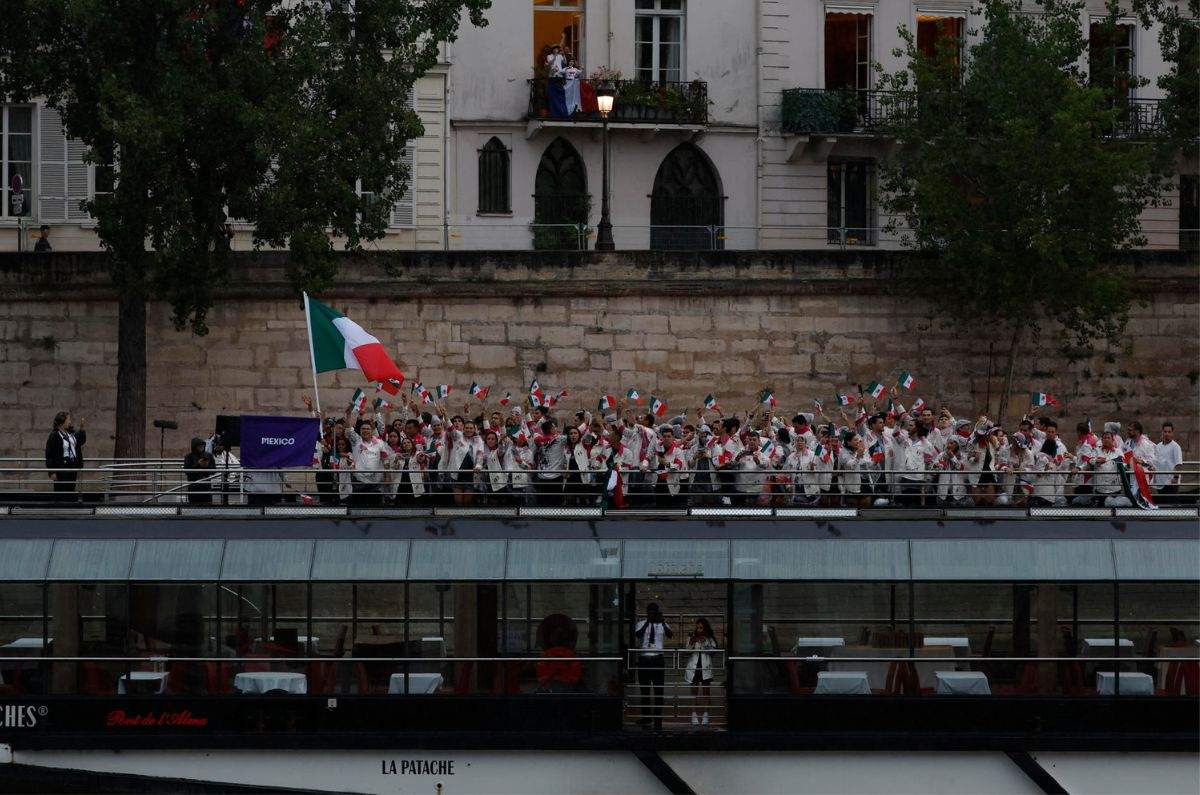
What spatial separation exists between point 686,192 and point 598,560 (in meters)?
21.2

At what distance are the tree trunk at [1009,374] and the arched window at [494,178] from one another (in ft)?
30.6

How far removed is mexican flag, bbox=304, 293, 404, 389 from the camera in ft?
68.9

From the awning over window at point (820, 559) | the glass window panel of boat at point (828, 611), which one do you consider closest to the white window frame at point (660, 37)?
the awning over window at point (820, 559)

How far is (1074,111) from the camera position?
103 feet

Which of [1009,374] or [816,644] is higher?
[1009,374]

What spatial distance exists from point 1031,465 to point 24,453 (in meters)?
16.6

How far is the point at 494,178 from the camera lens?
122 ft

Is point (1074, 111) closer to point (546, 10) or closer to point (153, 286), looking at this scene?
point (546, 10)

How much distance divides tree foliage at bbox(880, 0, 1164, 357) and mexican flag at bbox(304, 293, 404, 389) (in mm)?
12991

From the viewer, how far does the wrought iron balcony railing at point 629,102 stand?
3675 centimetres

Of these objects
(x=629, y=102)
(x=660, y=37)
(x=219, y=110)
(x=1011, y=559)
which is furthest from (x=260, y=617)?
(x=660, y=37)

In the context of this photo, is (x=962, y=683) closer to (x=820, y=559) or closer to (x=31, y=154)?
(x=820, y=559)

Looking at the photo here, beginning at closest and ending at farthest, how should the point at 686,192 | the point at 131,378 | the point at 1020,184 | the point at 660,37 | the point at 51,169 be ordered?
the point at 131,378, the point at 1020,184, the point at 51,169, the point at 660,37, the point at 686,192

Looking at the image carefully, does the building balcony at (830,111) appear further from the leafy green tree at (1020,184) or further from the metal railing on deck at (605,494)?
the metal railing on deck at (605,494)
